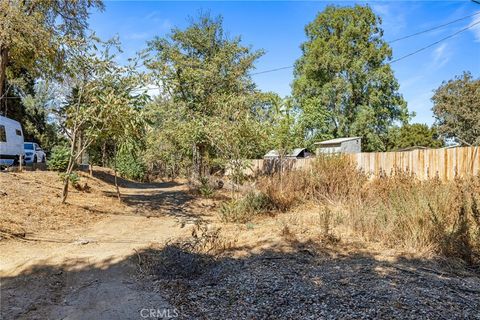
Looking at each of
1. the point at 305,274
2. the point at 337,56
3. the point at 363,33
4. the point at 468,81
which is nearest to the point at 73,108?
the point at 305,274

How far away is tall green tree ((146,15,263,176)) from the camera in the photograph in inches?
564

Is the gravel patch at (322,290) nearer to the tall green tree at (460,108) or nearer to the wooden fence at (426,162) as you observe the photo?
the wooden fence at (426,162)

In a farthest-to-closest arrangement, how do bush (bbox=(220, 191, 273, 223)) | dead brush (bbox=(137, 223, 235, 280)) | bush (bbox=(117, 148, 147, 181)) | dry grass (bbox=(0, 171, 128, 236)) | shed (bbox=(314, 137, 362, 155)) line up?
bush (bbox=(117, 148, 147, 181))
shed (bbox=(314, 137, 362, 155))
bush (bbox=(220, 191, 273, 223))
dry grass (bbox=(0, 171, 128, 236))
dead brush (bbox=(137, 223, 235, 280))

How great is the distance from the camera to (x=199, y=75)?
15.0 metres

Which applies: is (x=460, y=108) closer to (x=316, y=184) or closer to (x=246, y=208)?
(x=316, y=184)

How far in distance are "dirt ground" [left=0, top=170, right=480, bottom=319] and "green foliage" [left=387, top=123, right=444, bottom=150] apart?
28.1 m

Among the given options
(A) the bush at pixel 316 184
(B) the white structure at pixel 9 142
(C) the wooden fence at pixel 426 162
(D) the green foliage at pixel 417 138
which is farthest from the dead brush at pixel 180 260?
(D) the green foliage at pixel 417 138

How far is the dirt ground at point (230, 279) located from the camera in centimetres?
293

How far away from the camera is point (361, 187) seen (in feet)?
27.3

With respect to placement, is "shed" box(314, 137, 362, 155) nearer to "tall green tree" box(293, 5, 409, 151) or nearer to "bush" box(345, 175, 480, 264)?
"tall green tree" box(293, 5, 409, 151)

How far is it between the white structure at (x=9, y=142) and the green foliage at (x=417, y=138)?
26765 millimetres

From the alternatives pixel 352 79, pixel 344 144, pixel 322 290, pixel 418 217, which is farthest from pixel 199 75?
pixel 352 79

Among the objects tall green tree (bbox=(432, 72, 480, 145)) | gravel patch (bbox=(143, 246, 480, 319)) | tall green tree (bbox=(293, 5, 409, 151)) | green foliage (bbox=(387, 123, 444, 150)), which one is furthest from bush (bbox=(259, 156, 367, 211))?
green foliage (bbox=(387, 123, 444, 150))

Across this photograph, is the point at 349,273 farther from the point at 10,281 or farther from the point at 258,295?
the point at 10,281
